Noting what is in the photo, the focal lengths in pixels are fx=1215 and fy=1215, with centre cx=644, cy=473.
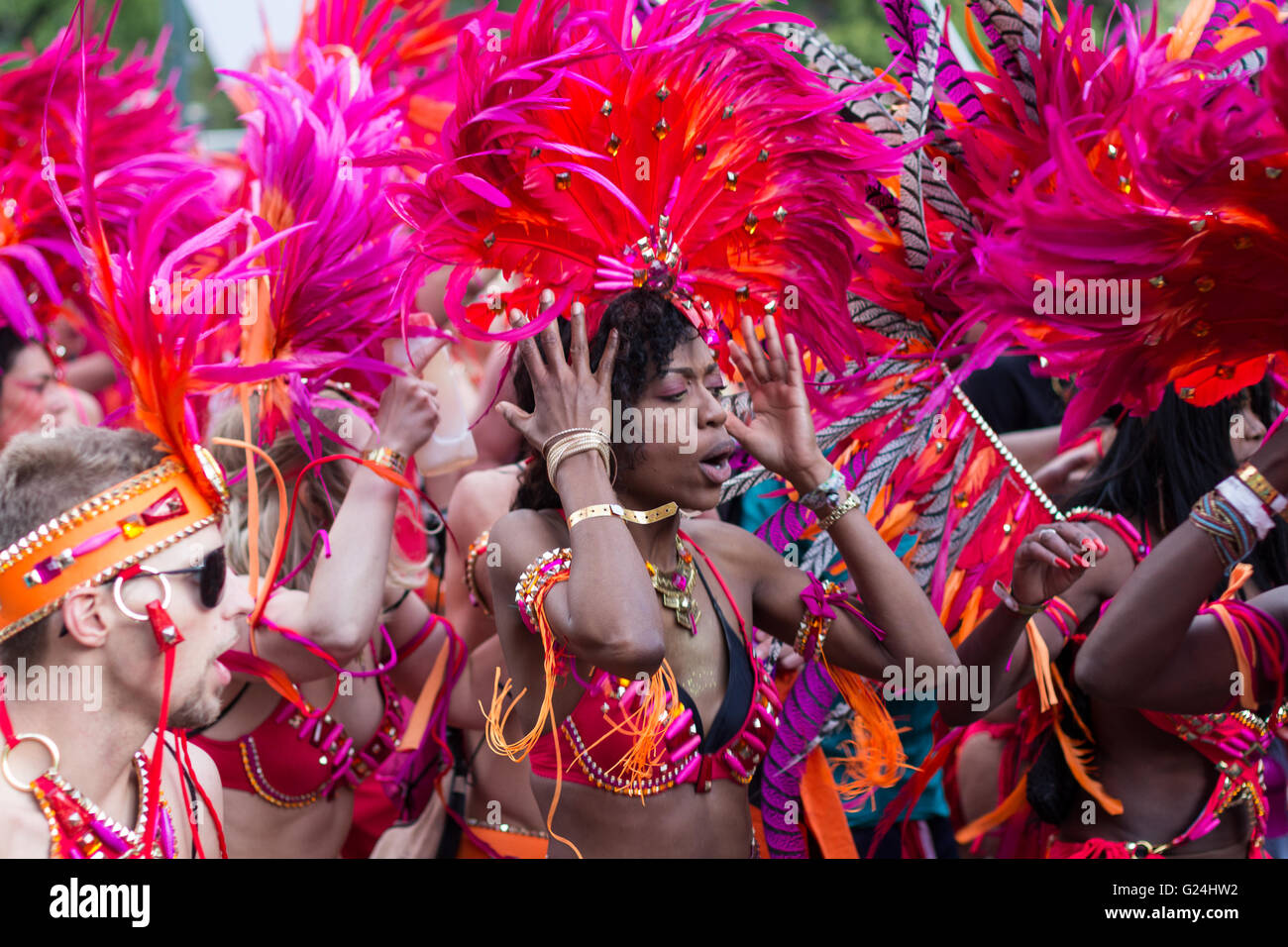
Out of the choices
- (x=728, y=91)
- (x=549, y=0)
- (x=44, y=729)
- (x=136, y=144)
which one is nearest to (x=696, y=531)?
(x=728, y=91)

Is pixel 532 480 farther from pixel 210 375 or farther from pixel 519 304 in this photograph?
pixel 210 375

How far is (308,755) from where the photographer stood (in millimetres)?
2996

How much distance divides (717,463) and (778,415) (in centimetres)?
17

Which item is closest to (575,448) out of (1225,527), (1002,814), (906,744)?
(1225,527)

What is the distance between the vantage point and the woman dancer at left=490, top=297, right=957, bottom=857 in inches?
85.3

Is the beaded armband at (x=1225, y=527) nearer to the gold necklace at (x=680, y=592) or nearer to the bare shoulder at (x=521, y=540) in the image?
the gold necklace at (x=680, y=592)

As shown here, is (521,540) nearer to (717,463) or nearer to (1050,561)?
(717,463)

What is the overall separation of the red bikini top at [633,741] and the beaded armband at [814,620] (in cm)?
17

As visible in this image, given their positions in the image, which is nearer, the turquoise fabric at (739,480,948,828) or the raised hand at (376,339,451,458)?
the raised hand at (376,339,451,458)

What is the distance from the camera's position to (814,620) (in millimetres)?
2473

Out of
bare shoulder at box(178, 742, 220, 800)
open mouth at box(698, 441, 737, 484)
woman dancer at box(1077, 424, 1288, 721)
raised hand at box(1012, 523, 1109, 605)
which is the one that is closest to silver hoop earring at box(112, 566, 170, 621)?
bare shoulder at box(178, 742, 220, 800)

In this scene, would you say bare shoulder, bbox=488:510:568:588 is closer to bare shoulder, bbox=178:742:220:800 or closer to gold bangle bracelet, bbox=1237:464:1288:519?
bare shoulder, bbox=178:742:220:800

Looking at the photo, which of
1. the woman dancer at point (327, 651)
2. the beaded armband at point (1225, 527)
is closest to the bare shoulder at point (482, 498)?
the woman dancer at point (327, 651)

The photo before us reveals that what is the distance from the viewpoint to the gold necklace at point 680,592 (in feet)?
7.63
